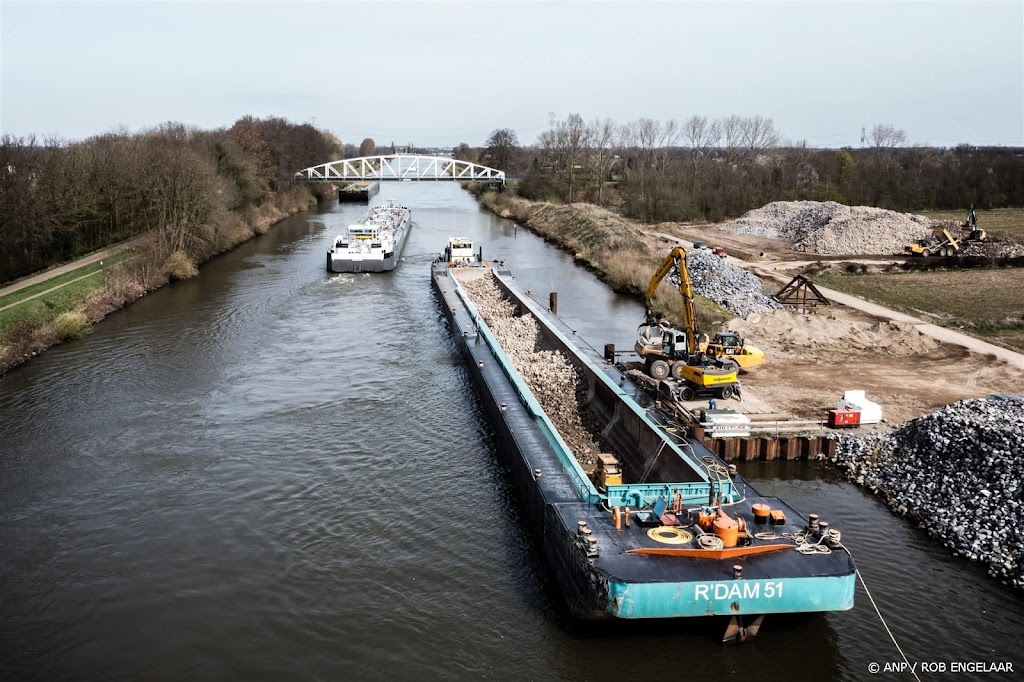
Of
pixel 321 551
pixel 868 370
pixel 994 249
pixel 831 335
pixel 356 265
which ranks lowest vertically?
pixel 321 551

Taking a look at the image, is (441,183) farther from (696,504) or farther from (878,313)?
(696,504)

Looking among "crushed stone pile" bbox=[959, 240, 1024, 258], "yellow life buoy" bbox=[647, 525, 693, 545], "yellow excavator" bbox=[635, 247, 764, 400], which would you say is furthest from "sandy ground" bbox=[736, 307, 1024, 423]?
"crushed stone pile" bbox=[959, 240, 1024, 258]

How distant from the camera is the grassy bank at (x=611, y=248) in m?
36.5

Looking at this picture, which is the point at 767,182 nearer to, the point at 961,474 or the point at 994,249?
the point at 994,249

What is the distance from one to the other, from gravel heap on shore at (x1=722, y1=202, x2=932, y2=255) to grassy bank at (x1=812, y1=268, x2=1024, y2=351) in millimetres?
7938

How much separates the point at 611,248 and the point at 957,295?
20893mm

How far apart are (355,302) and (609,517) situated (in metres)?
29.0

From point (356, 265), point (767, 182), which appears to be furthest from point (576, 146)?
point (356, 265)

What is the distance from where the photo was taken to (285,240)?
67.7 metres

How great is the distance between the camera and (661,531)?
46.1ft

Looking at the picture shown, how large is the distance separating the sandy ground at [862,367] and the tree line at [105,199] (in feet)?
109

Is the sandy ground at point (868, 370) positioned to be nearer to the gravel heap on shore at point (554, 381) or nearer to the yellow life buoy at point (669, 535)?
the gravel heap on shore at point (554, 381)

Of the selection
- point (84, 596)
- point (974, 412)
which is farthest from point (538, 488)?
point (974, 412)

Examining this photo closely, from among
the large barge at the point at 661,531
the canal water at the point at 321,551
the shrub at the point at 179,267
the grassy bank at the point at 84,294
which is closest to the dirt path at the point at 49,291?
the grassy bank at the point at 84,294
